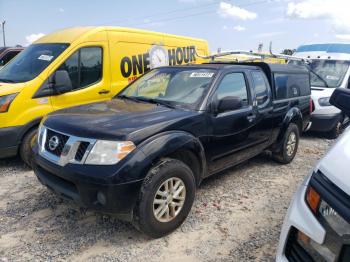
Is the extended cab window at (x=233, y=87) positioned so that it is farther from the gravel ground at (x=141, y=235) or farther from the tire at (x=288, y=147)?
the tire at (x=288, y=147)

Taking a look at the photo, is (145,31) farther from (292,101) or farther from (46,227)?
(46,227)

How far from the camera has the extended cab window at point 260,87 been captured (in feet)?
15.2

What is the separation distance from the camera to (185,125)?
343cm

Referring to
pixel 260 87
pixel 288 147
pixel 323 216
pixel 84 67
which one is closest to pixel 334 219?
pixel 323 216

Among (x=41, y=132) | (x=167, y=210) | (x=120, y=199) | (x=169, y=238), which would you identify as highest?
(x=41, y=132)

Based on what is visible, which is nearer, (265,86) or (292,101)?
(265,86)

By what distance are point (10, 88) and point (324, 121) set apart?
638 cm

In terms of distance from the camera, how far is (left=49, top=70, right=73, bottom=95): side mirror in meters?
5.05

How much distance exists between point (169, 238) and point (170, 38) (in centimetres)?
520

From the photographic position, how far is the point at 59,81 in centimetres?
506

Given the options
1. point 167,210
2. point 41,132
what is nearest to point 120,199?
point 167,210

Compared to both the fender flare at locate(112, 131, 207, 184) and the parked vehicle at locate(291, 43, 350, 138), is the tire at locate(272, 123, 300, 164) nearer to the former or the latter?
the parked vehicle at locate(291, 43, 350, 138)

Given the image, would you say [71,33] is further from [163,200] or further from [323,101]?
[323,101]

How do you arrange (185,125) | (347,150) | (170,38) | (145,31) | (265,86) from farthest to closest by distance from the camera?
(170,38) → (145,31) → (265,86) → (185,125) → (347,150)
